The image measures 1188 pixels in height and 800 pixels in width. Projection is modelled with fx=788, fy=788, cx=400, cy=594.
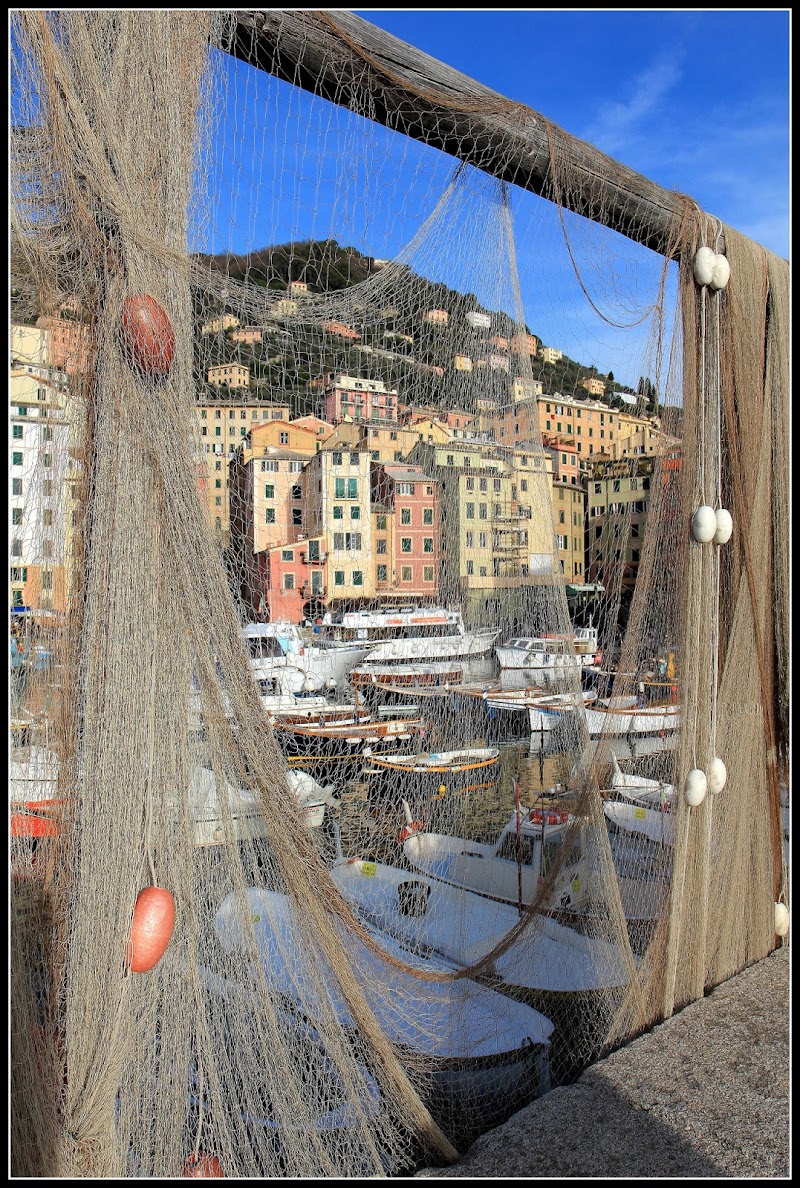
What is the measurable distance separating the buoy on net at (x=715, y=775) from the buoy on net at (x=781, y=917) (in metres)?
0.64

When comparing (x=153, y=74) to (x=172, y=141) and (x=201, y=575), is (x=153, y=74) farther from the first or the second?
(x=201, y=575)

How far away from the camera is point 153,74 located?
1.19 m

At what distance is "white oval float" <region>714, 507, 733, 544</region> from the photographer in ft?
6.77

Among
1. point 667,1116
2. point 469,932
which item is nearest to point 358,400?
point 667,1116

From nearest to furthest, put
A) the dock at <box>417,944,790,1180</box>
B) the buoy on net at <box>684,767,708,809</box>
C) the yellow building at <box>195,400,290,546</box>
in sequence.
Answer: the yellow building at <box>195,400,290,546</box> → the dock at <box>417,944,790,1180</box> → the buoy on net at <box>684,767,708,809</box>

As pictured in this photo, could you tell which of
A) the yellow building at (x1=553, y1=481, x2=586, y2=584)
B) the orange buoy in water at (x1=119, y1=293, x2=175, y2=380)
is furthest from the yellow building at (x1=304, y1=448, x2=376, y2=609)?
the yellow building at (x1=553, y1=481, x2=586, y2=584)

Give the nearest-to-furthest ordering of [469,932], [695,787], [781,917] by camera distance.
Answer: [695,787] < [781,917] < [469,932]

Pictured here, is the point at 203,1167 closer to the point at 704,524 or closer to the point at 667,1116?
the point at 667,1116

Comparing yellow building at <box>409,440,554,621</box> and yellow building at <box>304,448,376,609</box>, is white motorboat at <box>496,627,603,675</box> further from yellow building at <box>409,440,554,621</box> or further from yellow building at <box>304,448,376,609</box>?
yellow building at <box>304,448,376,609</box>

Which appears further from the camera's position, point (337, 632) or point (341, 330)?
point (337, 632)

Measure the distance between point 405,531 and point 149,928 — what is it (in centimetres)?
128

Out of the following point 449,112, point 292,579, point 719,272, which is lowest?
point 292,579

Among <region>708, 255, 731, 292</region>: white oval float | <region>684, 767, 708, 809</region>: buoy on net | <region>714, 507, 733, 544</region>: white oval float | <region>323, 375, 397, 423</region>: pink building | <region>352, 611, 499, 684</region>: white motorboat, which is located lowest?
<region>684, 767, 708, 809</region>: buoy on net

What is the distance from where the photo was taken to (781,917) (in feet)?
7.98
